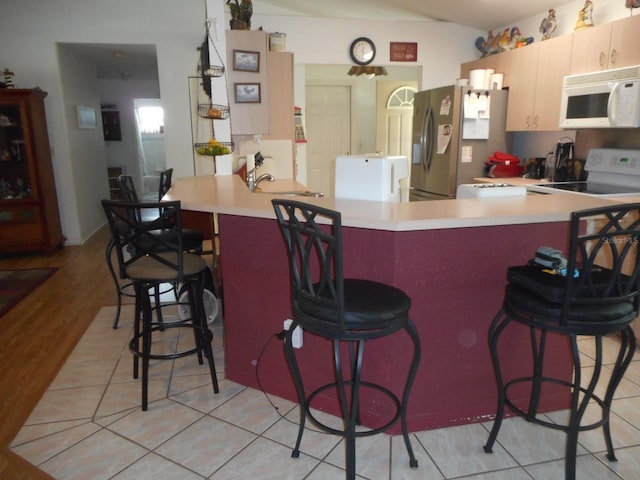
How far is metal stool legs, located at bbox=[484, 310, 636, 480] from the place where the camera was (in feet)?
5.19

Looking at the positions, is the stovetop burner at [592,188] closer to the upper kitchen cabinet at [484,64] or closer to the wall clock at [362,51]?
the upper kitchen cabinet at [484,64]

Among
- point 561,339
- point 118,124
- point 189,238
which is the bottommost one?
point 561,339

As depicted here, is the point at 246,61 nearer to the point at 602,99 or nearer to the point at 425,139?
the point at 425,139

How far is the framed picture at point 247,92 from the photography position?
3.63 metres

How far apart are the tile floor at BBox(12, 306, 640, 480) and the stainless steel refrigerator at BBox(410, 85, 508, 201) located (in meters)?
2.48

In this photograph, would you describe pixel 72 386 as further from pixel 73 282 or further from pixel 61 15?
pixel 61 15

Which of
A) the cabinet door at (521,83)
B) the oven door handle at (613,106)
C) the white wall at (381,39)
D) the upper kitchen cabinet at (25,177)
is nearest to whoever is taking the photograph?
the oven door handle at (613,106)

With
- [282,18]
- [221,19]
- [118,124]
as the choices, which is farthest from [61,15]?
[118,124]

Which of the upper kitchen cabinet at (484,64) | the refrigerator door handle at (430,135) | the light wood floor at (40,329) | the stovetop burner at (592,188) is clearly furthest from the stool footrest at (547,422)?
the upper kitchen cabinet at (484,64)

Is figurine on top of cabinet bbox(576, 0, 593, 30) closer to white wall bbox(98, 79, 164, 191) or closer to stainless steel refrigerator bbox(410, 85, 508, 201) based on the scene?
stainless steel refrigerator bbox(410, 85, 508, 201)

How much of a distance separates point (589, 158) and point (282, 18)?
331 cm

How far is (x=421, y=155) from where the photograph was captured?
16.0ft

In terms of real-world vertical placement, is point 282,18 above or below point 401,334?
above

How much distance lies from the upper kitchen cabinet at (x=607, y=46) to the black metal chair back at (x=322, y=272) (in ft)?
9.33
